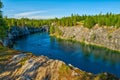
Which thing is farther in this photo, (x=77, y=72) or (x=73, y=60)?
(x=73, y=60)

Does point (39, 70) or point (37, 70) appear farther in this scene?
point (37, 70)

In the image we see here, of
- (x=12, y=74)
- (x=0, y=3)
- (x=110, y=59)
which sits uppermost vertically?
(x=0, y=3)

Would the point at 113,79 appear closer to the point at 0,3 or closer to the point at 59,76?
the point at 59,76

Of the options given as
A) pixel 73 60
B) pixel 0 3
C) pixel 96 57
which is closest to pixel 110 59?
pixel 96 57

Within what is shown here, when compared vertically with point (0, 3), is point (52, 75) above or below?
below

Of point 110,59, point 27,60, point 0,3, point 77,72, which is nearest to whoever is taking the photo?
point 77,72

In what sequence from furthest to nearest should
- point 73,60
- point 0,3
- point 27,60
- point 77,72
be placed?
point 73,60 < point 0,3 < point 27,60 < point 77,72

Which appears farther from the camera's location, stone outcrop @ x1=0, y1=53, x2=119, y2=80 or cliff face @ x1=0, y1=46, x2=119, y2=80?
stone outcrop @ x1=0, y1=53, x2=119, y2=80

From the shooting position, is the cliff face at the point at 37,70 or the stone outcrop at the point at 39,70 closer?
the cliff face at the point at 37,70
